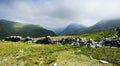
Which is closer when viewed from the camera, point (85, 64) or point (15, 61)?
point (85, 64)

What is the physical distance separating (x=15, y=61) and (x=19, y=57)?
2.12 meters

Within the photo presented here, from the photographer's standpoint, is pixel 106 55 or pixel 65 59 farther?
pixel 106 55

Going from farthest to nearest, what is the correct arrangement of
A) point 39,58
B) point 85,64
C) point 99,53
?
point 99,53
point 39,58
point 85,64

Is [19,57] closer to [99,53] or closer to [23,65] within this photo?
[23,65]

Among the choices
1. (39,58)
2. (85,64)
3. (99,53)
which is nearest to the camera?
(85,64)

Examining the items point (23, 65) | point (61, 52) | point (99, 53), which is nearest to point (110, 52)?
point (99, 53)

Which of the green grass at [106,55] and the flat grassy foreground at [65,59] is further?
the green grass at [106,55]

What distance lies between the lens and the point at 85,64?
38.4m

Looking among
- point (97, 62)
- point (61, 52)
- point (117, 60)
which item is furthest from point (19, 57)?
point (117, 60)

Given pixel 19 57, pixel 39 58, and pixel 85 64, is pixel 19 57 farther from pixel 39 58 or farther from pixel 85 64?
pixel 85 64

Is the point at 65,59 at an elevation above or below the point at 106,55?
below

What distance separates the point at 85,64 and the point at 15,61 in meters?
12.4

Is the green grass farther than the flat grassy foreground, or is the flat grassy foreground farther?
the green grass

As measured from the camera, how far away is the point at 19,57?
145ft
